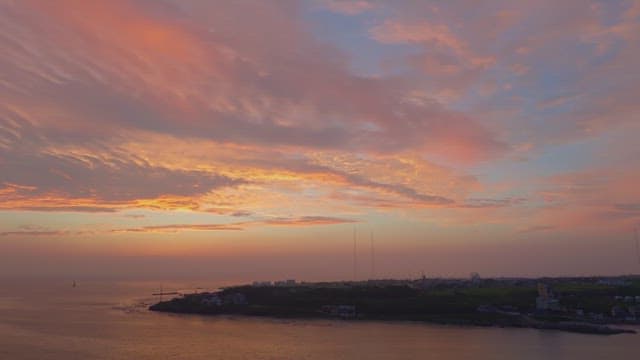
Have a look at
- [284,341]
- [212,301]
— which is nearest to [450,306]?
[284,341]

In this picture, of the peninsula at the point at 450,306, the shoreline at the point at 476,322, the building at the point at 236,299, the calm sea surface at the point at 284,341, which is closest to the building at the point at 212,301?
the peninsula at the point at 450,306

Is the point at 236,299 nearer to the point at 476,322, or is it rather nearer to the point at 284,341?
the point at 476,322

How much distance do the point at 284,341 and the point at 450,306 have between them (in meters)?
17.1

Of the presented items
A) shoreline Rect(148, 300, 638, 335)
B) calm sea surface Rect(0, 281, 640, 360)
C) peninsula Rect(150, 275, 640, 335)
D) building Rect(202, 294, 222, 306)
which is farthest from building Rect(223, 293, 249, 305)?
calm sea surface Rect(0, 281, 640, 360)

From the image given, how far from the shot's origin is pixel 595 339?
99.8 feet

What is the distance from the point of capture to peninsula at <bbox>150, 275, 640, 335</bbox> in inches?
1468

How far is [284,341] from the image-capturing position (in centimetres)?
2998

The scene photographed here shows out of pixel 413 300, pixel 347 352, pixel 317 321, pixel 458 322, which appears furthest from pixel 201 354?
pixel 413 300

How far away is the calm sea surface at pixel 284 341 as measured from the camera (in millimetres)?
26125

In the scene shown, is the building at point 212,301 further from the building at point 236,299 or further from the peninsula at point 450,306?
the building at point 236,299

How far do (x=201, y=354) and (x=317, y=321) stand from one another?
14788mm

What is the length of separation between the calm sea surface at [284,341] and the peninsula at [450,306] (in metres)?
2.94

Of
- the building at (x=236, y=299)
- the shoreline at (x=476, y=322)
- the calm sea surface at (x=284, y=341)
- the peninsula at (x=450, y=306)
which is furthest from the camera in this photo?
the building at (x=236, y=299)

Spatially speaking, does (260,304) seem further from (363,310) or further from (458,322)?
(458,322)
